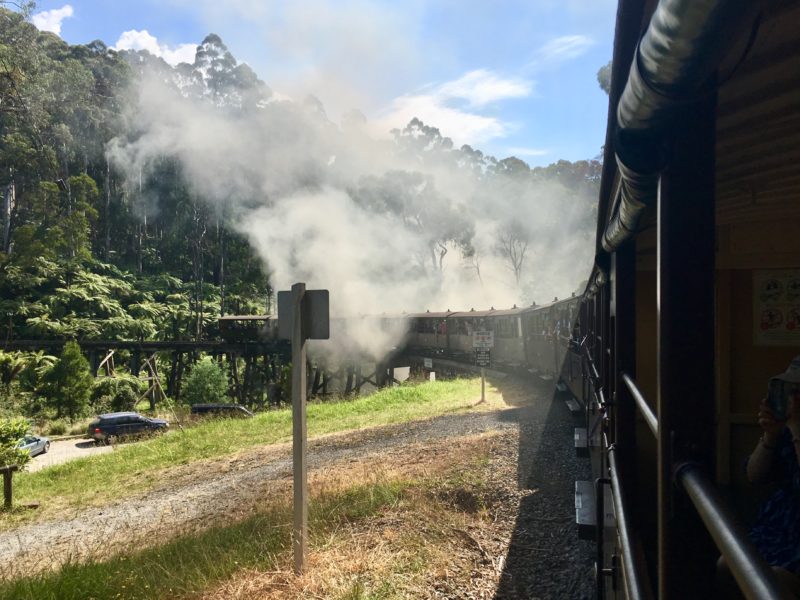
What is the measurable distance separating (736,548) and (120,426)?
2022 centimetres

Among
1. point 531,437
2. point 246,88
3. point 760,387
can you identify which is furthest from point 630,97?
point 246,88

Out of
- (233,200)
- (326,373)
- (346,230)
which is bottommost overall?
(326,373)

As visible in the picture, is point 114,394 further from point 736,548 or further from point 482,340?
point 736,548

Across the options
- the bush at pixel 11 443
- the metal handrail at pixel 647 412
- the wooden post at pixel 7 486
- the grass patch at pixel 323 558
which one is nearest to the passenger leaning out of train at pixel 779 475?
the metal handrail at pixel 647 412

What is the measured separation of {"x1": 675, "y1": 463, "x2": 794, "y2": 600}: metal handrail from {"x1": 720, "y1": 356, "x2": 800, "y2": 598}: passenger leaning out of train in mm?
939

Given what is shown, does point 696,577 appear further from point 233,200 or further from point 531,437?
point 233,200

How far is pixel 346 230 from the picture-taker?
1403 inches

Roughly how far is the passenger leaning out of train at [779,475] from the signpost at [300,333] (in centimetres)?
310

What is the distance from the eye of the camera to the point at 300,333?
4414 millimetres

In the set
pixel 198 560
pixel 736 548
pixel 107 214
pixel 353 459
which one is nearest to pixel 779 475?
pixel 736 548

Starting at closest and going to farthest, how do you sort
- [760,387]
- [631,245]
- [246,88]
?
[631,245]
[760,387]
[246,88]

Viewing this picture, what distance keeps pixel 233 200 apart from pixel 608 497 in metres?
43.7

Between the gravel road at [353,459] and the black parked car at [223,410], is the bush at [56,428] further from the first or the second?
the gravel road at [353,459]

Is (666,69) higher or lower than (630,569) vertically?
higher
